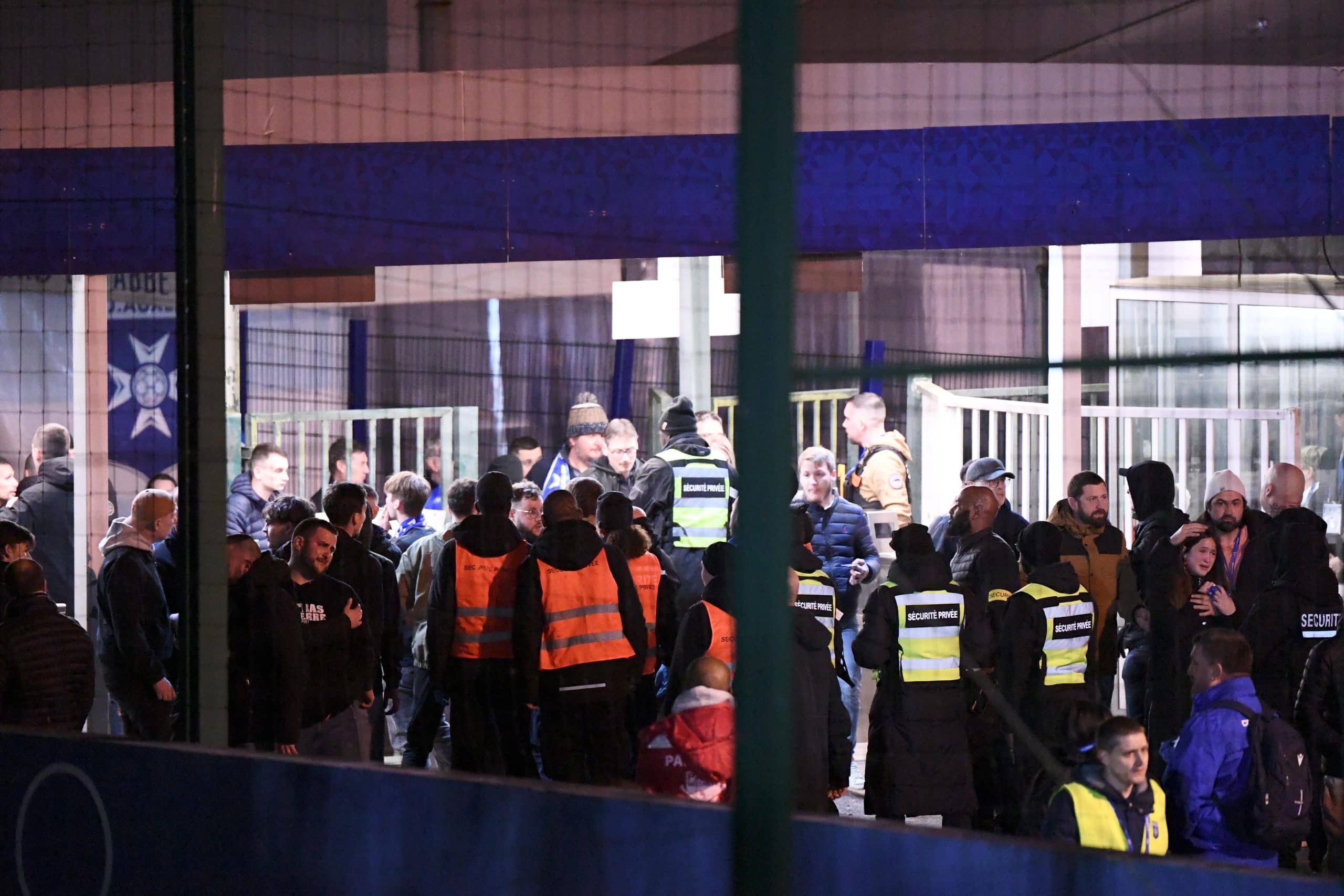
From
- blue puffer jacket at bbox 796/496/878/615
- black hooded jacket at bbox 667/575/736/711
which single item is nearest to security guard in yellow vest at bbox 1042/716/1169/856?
black hooded jacket at bbox 667/575/736/711

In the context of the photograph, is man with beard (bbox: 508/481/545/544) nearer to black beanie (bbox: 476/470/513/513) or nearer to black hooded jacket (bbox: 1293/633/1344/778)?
black beanie (bbox: 476/470/513/513)

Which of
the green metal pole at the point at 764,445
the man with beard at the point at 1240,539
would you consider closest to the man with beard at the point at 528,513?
the man with beard at the point at 1240,539

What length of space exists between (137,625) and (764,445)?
4121 millimetres

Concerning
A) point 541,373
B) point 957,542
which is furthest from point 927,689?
point 541,373

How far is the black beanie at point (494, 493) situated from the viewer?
5.96 metres

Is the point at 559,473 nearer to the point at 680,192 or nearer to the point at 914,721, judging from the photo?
the point at 680,192

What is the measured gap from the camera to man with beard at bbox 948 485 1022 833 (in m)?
5.74

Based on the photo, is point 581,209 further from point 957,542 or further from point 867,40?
point 867,40

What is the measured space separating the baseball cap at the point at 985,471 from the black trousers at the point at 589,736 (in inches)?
84.6

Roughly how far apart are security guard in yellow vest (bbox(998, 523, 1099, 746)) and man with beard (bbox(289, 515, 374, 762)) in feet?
7.86

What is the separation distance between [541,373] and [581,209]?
1.73 metres

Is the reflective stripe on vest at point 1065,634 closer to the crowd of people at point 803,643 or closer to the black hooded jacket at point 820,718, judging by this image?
the crowd of people at point 803,643

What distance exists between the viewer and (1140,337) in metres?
8.22

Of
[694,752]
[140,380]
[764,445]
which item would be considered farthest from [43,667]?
[140,380]
